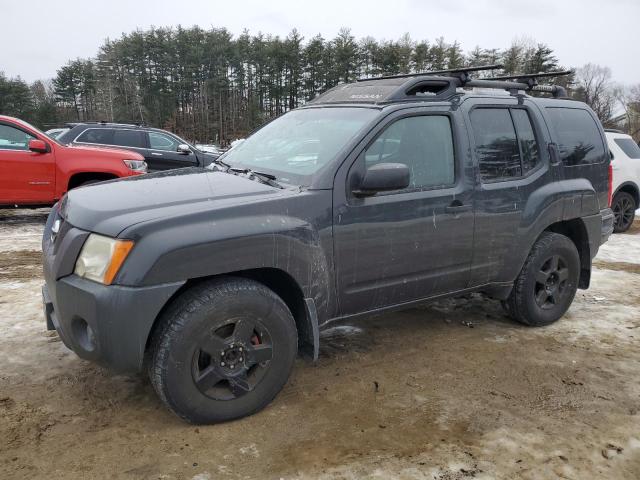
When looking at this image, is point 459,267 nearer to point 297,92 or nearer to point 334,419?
point 334,419

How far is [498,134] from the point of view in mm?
4082

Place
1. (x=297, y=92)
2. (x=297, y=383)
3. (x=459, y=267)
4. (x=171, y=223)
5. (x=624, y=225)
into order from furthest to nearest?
(x=297, y=92), (x=624, y=225), (x=459, y=267), (x=297, y=383), (x=171, y=223)

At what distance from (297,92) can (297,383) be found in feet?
177

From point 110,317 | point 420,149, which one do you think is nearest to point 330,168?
point 420,149

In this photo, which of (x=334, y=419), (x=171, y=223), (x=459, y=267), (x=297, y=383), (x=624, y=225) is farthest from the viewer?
(x=624, y=225)

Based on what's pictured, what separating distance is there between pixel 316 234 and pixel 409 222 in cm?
71

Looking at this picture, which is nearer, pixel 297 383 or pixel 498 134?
pixel 297 383

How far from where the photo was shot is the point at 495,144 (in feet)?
13.3

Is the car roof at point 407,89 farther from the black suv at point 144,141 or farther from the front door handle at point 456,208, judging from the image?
the black suv at point 144,141

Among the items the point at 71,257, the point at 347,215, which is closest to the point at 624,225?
the point at 347,215

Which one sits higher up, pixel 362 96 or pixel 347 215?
pixel 362 96

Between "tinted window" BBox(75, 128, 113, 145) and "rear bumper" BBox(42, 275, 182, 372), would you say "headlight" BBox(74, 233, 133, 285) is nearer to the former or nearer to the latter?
"rear bumper" BBox(42, 275, 182, 372)

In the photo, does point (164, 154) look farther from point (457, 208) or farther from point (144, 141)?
point (457, 208)

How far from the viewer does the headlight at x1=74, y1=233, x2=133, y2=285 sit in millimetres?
2559
